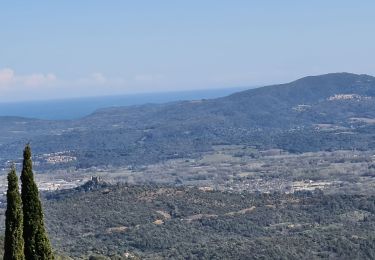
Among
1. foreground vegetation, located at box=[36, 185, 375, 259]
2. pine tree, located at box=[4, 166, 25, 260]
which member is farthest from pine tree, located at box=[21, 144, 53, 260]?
foreground vegetation, located at box=[36, 185, 375, 259]

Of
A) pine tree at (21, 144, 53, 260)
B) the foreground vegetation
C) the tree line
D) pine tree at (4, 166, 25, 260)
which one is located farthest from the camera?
the foreground vegetation

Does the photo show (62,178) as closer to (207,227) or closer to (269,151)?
(269,151)

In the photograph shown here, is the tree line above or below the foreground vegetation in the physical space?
above

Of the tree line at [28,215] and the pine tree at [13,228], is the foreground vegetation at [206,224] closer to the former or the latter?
the tree line at [28,215]

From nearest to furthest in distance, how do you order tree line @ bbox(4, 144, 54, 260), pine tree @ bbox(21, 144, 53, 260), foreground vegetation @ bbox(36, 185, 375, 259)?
tree line @ bbox(4, 144, 54, 260)
pine tree @ bbox(21, 144, 53, 260)
foreground vegetation @ bbox(36, 185, 375, 259)

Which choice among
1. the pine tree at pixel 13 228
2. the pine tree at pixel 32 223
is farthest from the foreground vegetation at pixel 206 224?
the pine tree at pixel 13 228

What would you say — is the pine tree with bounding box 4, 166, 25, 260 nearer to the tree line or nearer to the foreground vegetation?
the tree line
